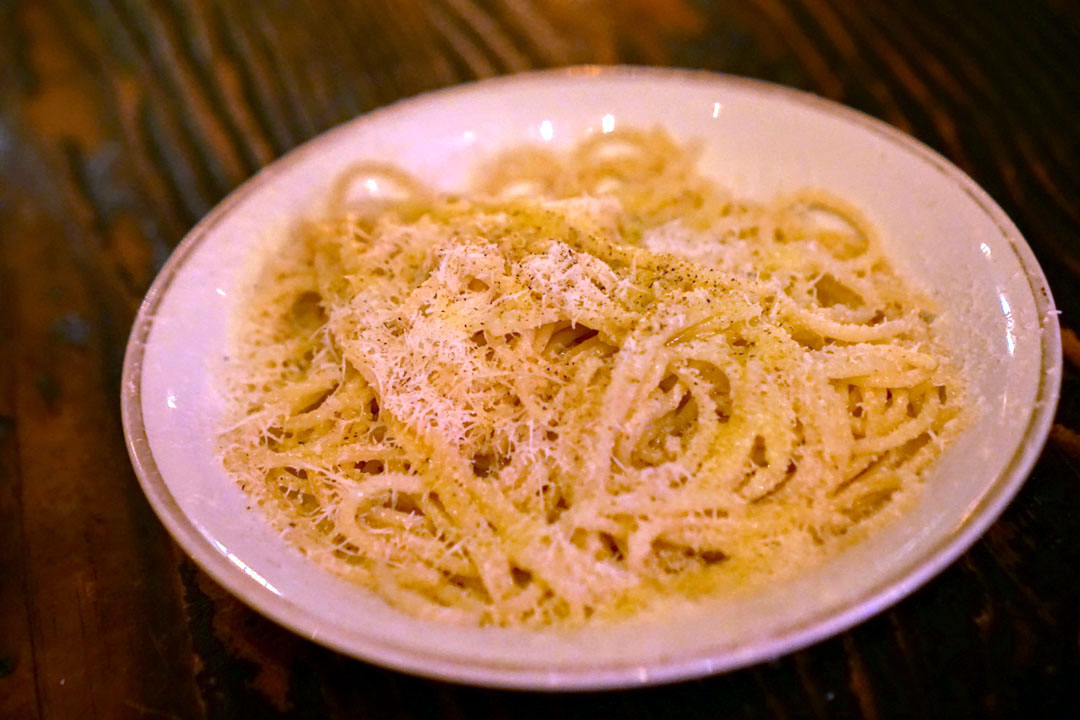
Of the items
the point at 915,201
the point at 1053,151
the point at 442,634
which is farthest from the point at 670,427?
the point at 1053,151

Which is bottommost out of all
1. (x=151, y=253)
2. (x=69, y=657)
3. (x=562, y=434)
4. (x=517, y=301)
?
(x=69, y=657)

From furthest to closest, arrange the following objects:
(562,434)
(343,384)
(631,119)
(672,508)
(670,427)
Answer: (631,119) → (343,384) → (670,427) → (562,434) → (672,508)

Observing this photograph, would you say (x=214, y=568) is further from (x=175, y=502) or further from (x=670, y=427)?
(x=670, y=427)

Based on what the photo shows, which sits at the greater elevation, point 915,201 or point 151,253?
point 915,201

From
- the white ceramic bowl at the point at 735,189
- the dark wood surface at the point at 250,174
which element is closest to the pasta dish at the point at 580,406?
the white ceramic bowl at the point at 735,189

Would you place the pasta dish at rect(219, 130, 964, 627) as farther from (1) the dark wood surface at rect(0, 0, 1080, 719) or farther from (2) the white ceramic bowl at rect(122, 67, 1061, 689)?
(1) the dark wood surface at rect(0, 0, 1080, 719)

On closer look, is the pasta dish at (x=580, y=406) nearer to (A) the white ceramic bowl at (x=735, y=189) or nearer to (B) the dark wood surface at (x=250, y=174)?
(A) the white ceramic bowl at (x=735, y=189)

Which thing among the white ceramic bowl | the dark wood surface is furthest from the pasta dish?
the dark wood surface
